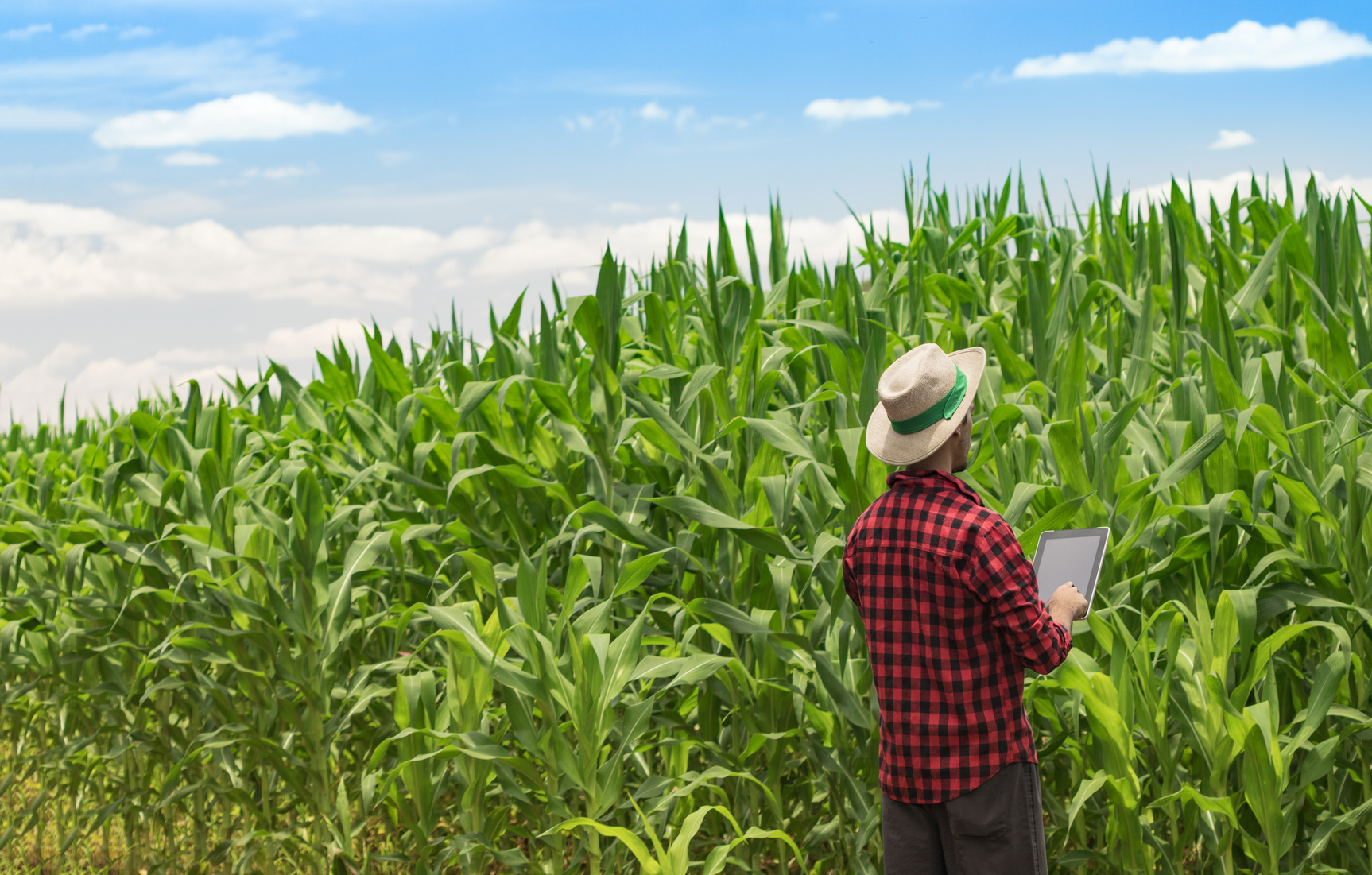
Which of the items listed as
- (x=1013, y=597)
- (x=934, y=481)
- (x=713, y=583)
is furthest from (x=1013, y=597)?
(x=713, y=583)

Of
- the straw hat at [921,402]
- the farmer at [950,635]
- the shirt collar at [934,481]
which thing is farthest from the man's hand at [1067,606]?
the straw hat at [921,402]

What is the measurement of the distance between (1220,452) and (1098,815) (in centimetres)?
92

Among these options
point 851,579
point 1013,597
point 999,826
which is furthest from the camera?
point 851,579

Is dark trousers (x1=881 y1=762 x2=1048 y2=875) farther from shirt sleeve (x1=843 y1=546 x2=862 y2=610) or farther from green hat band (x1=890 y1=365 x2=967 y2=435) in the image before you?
green hat band (x1=890 y1=365 x2=967 y2=435)

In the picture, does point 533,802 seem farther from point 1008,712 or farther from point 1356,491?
point 1356,491

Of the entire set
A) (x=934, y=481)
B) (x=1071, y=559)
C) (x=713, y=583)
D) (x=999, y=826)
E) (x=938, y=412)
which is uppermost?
(x=938, y=412)

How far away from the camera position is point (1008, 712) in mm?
2002

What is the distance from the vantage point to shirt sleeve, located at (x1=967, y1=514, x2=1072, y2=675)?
6.17ft

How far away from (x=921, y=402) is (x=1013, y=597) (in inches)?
15.4

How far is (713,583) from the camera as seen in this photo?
2.73 m

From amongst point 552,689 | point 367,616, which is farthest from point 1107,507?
point 367,616

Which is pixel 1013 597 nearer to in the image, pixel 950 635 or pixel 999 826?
pixel 950 635

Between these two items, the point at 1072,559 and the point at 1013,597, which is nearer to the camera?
the point at 1013,597

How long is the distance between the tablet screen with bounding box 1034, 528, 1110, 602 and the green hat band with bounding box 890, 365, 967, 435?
35cm
